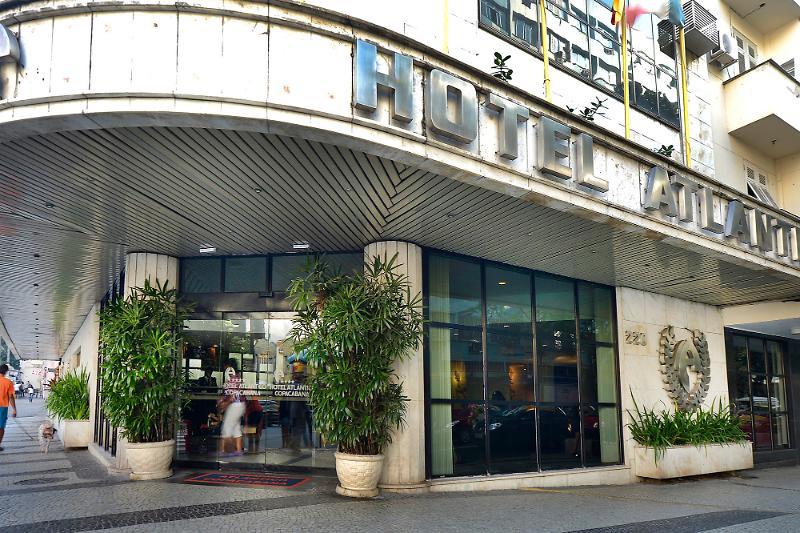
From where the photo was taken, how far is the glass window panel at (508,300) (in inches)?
442

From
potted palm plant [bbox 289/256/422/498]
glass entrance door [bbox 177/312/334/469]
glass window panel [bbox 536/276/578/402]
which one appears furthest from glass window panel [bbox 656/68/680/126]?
glass entrance door [bbox 177/312/334/469]

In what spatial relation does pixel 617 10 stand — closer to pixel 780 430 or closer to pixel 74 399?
pixel 780 430

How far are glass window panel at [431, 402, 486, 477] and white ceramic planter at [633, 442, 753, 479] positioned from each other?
13.7ft

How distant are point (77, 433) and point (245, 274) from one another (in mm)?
7260

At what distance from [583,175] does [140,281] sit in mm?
7178

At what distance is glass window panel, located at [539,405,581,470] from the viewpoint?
11.6 metres

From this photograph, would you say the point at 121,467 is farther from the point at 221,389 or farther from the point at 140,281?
the point at 140,281

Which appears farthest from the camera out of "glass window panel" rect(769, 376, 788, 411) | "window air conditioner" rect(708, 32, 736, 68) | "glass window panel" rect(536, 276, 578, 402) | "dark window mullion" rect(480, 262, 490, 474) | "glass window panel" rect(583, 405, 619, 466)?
"glass window panel" rect(769, 376, 788, 411)

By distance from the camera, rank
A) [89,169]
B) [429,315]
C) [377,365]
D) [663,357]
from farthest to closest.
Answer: [663,357], [429,315], [377,365], [89,169]

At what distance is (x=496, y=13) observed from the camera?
10547 millimetres

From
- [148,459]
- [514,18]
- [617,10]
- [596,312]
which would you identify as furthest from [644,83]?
[148,459]

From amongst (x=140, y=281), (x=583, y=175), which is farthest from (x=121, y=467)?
(x=583, y=175)

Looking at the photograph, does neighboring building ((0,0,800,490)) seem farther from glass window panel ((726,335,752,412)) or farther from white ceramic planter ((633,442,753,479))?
white ceramic planter ((633,442,753,479))

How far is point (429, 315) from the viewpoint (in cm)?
1030
